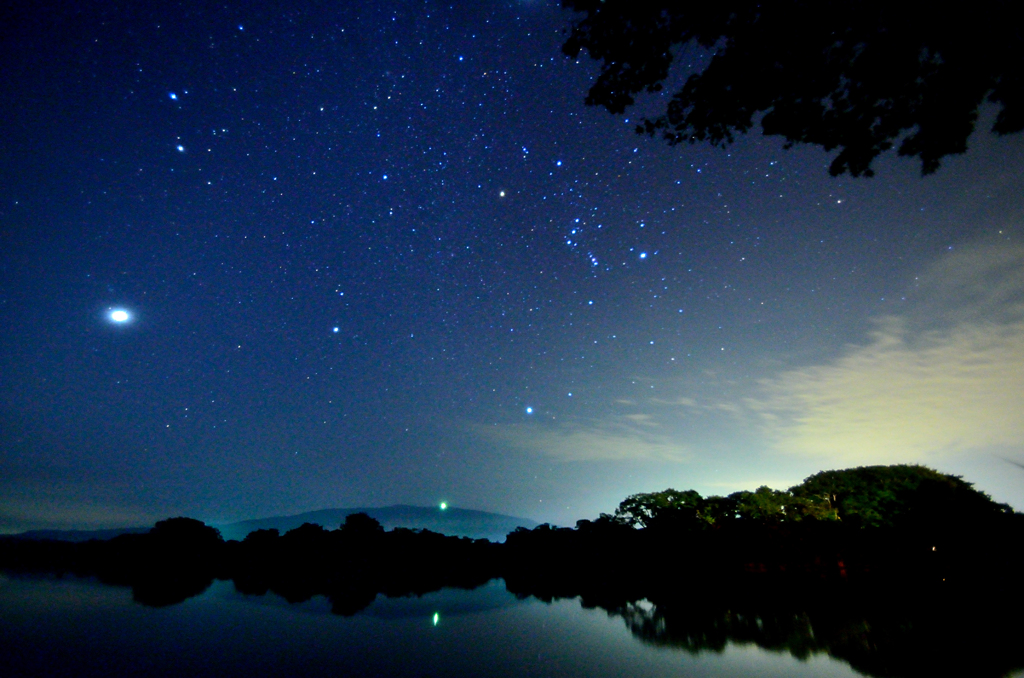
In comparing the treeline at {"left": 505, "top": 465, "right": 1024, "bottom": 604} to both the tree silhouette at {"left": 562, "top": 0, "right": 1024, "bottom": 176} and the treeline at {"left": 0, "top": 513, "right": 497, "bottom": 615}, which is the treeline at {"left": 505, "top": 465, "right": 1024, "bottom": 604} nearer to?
the treeline at {"left": 0, "top": 513, "right": 497, "bottom": 615}

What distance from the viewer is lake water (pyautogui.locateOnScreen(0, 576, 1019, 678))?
24.0 ft

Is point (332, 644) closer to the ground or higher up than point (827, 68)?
closer to the ground

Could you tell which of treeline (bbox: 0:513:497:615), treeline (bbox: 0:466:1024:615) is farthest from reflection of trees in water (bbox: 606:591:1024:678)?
treeline (bbox: 0:513:497:615)

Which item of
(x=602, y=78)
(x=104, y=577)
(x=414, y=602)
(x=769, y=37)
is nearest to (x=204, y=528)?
(x=104, y=577)

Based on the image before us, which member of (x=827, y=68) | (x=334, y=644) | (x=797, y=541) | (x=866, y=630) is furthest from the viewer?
(x=797, y=541)

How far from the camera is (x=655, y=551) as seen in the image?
71.2 feet

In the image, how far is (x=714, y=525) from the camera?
72.1ft

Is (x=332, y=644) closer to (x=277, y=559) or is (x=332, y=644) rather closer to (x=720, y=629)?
(x=720, y=629)

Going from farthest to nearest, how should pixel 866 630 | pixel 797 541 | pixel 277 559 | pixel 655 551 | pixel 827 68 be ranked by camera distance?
pixel 277 559
pixel 655 551
pixel 797 541
pixel 866 630
pixel 827 68

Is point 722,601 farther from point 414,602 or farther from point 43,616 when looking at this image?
point 43,616

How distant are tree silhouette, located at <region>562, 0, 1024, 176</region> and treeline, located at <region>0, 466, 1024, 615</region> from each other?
17751 millimetres

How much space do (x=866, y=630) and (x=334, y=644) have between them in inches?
564

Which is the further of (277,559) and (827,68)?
(277,559)

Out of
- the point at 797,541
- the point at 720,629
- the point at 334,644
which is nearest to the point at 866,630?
the point at 720,629
